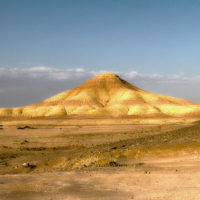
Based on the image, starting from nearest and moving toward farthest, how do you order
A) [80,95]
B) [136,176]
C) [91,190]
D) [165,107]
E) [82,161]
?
[91,190] < [136,176] < [82,161] < [165,107] < [80,95]

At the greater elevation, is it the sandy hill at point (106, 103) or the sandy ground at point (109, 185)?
the sandy hill at point (106, 103)

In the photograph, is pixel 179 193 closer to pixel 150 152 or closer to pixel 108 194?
pixel 108 194

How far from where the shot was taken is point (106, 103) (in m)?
139

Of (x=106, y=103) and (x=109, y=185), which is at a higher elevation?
(x=106, y=103)

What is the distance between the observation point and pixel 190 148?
1952cm

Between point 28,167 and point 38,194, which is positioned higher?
point 38,194

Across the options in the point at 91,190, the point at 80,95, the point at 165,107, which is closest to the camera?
the point at 91,190

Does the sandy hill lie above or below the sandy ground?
above

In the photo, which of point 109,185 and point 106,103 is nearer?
point 109,185

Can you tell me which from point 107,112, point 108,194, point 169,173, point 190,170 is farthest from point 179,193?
point 107,112

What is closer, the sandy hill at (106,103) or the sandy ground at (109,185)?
the sandy ground at (109,185)

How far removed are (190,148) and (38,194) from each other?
41.4 feet

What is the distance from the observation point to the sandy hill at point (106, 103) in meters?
118

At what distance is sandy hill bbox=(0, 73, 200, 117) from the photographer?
118m
